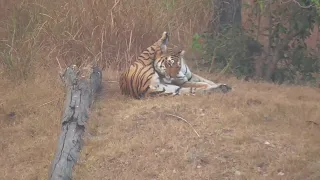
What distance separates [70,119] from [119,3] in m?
2.96

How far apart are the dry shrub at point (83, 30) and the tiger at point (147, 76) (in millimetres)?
1127

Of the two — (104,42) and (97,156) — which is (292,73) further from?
(97,156)

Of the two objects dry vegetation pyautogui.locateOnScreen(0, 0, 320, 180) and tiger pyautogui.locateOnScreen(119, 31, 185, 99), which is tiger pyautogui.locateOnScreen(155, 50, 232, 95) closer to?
tiger pyautogui.locateOnScreen(119, 31, 185, 99)

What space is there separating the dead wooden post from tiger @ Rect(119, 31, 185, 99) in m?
0.36

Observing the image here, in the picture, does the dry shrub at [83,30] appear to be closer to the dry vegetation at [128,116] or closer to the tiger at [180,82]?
the dry vegetation at [128,116]

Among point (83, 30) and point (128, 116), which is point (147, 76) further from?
point (83, 30)

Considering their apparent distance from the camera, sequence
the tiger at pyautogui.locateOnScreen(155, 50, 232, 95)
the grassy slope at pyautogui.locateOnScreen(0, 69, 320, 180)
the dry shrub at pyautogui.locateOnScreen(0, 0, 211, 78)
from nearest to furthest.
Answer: the grassy slope at pyautogui.locateOnScreen(0, 69, 320, 180)
the tiger at pyautogui.locateOnScreen(155, 50, 232, 95)
the dry shrub at pyautogui.locateOnScreen(0, 0, 211, 78)

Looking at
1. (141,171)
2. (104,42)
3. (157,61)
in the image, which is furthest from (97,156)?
(104,42)

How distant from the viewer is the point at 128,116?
5570mm

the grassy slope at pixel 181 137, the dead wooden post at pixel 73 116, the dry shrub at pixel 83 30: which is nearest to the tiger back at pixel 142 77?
the grassy slope at pixel 181 137

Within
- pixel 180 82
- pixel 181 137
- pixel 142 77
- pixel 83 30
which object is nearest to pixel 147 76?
pixel 142 77

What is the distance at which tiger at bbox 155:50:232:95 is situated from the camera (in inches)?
240

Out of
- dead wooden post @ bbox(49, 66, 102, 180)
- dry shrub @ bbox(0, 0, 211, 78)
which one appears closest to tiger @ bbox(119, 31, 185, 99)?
dead wooden post @ bbox(49, 66, 102, 180)

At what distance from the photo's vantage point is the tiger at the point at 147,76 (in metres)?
6.12
